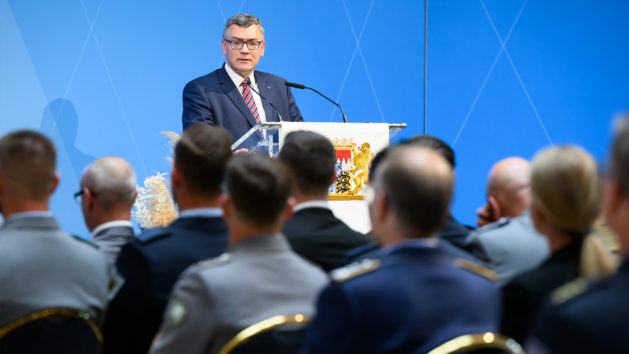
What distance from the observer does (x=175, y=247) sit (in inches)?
76.6

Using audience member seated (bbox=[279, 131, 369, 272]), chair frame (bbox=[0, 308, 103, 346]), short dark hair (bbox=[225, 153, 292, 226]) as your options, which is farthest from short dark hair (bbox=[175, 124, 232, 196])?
chair frame (bbox=[0, 308, 103, 346])

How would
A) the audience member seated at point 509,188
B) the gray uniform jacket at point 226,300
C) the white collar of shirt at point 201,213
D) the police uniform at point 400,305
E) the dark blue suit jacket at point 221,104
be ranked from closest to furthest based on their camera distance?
the police uniform at point 400,305
the gray uniform jacket at point 226,300
the white collar of shirt at point 201,213
the audience member seated at point 509,188
the dark blue suit jacket at point 221,104

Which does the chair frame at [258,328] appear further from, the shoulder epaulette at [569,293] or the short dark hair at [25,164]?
the short dark hair at [25,164]

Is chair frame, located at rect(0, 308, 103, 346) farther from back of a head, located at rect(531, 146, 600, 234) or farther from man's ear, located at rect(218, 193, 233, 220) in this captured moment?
back of a head, located at rect(531, 146, 600, 234)

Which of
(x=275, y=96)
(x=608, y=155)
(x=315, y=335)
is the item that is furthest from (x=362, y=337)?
(x=275, y=96)

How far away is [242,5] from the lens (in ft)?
20.0

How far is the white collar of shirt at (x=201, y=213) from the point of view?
81.0 inches

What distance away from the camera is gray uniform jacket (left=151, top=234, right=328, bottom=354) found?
155cm

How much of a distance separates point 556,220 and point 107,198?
4.67 feet

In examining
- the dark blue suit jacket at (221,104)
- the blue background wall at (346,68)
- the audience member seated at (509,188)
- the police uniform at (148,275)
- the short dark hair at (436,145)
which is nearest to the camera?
the police uniform at (148,275)

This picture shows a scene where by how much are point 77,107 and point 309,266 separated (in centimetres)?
418

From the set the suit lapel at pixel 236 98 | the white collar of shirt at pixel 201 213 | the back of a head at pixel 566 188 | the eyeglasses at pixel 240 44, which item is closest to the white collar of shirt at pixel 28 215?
the white collar of shirt at pixel 201 213

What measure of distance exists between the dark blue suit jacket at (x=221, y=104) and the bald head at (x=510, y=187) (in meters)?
2.40

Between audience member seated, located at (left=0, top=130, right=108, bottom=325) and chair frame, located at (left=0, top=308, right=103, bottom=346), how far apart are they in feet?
0.22
